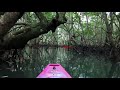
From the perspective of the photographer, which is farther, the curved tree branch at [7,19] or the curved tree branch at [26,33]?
the curved tree branch at [26,33]

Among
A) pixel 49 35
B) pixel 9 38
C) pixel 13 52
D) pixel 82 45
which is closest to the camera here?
pixel 9 38

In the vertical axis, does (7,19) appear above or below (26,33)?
above

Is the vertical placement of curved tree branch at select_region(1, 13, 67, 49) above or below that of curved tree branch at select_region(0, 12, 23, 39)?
below

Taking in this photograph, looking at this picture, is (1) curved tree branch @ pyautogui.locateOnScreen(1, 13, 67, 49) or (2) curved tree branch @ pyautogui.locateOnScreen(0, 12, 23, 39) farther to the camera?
(1) curved tree branch @ pyautogui.locateOnScreen(1, 13, 67, 49)

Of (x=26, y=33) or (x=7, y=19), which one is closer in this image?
(x=7, y=19)

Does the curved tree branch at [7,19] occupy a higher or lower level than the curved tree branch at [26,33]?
higher
